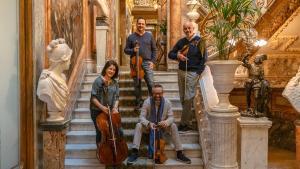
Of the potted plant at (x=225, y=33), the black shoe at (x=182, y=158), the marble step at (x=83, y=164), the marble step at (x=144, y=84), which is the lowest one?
the marble step at (x=83, y=164)

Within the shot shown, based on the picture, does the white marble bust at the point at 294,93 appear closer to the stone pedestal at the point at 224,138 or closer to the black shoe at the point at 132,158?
the stone pedestal at the point at 224,138

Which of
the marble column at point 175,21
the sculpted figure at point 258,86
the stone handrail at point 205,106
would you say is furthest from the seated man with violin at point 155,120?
the marble column at point 175,21

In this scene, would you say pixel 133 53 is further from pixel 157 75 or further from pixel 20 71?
pixel 20 71

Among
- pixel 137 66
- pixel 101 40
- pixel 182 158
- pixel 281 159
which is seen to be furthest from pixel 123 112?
pixel 281 159

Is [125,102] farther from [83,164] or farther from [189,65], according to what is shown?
[83,164]

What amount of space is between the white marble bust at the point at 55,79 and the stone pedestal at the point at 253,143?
2.17m

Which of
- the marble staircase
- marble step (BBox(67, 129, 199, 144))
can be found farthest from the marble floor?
the marble staircase

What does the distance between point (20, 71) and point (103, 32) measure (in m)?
3.58

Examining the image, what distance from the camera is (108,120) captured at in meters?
4.73

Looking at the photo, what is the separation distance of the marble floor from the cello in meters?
2.69

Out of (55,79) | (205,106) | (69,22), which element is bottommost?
(205,106)

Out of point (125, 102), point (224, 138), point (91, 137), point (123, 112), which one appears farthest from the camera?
point (125, 102)

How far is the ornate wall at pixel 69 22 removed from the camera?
5145 mm

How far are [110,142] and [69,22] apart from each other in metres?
2.24
